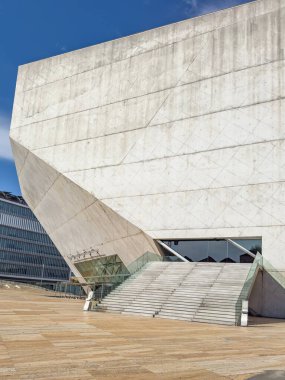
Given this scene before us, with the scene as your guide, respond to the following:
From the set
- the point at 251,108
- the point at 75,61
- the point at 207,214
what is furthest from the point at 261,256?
the point at 75,61

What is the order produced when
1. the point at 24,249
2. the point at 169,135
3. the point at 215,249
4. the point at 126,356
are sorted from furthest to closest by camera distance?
the point at 24,249
the point at 169,135
the point at 215,249
the point at 126,356

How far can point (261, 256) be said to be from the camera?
62.3ft

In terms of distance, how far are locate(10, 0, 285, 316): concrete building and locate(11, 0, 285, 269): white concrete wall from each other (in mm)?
60

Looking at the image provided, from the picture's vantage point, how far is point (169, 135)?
23.4 metres

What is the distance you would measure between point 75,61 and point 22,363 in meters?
26.3

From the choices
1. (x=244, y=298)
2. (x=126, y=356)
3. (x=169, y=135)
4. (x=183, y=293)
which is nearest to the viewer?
(x=126, y=356)

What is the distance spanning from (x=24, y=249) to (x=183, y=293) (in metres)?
65.1

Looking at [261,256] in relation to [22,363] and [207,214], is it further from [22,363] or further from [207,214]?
[22,363]

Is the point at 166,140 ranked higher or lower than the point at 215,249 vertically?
higher

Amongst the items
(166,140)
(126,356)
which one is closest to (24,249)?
(166,140)

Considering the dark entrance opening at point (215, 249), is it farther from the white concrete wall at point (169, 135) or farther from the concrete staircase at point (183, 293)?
the concrete staircase at point (183, 293)

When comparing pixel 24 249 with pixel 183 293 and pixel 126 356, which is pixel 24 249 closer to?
pixel 183 293

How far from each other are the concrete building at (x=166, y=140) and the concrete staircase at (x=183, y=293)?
2.12m

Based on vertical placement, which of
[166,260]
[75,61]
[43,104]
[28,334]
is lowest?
[28,334]
